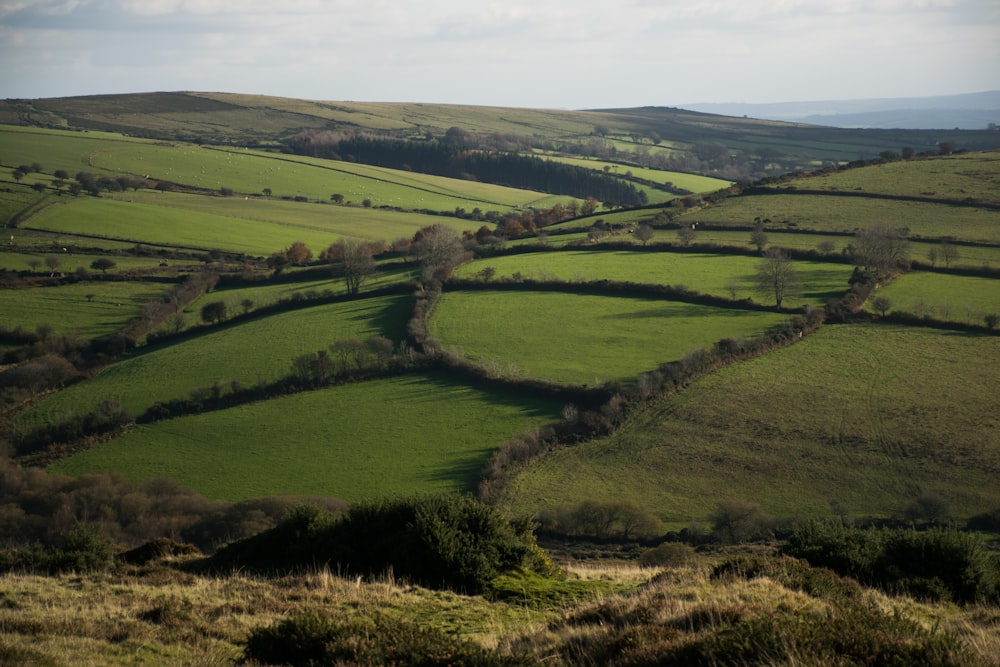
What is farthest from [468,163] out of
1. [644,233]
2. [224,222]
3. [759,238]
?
[759,238]

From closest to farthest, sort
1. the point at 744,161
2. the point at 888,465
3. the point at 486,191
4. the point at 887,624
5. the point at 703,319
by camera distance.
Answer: the point at 887,624 < the point at 888,465 < the point at 703,319 < the point at 486,191 < the point at 744,161

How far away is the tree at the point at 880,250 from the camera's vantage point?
7144cm

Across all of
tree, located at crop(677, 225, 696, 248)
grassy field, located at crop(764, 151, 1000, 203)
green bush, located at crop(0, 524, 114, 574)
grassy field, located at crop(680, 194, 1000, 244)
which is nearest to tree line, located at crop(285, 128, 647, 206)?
grassy field, located at crop(764, 151, 1000, 203)

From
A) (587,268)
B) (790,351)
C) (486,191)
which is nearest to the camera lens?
(790,351)

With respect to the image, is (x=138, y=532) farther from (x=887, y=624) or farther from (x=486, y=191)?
(x=486, y=191)

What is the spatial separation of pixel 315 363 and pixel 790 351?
33580mm

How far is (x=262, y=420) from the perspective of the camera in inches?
2106

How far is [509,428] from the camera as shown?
49812mm

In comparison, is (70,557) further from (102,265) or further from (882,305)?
(102,265)

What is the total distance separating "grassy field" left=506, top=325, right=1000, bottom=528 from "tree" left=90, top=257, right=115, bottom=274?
61201mm

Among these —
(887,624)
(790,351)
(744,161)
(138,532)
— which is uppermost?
(744,161)

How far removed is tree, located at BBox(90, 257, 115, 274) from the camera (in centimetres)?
8653

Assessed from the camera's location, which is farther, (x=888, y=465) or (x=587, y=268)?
(x=587, y=268)

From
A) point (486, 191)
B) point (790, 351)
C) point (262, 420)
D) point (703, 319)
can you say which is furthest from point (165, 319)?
point (486, 191)
